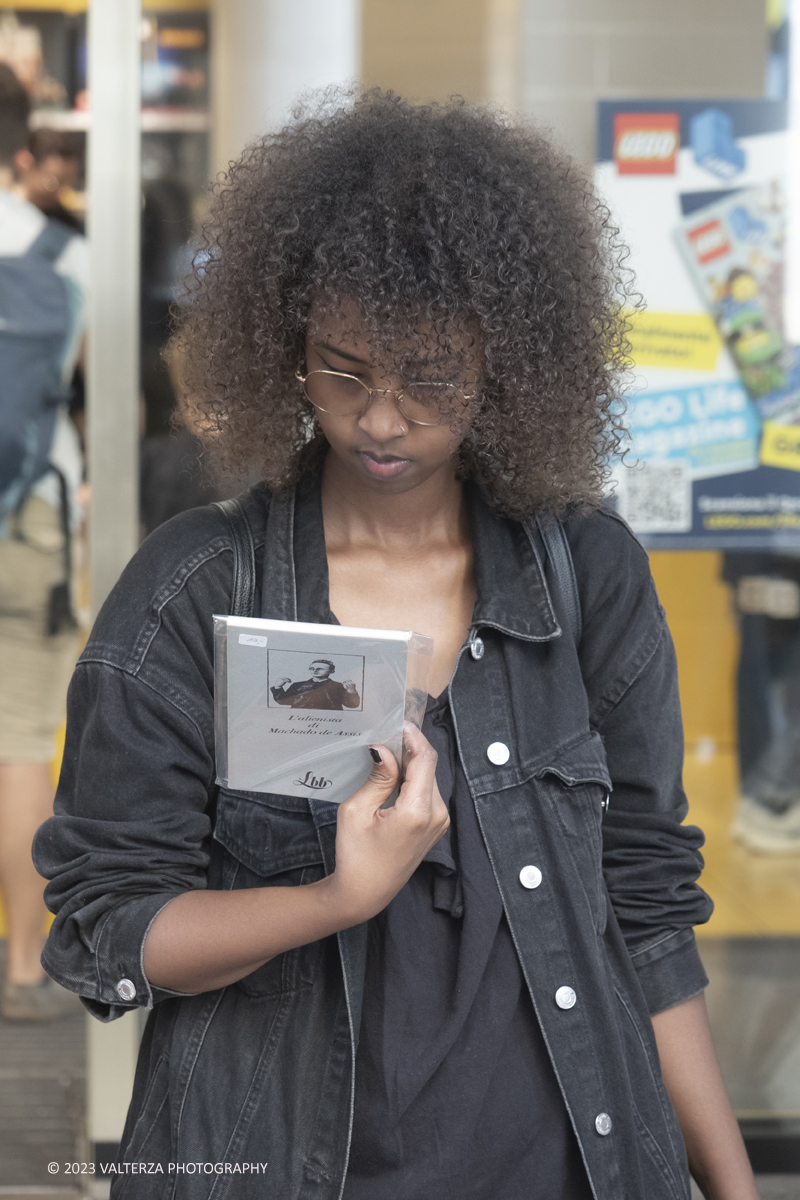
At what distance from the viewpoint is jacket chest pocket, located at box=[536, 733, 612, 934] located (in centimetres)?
124

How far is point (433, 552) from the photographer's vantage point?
1354mm

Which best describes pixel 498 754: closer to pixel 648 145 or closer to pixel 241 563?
pixel 241 563

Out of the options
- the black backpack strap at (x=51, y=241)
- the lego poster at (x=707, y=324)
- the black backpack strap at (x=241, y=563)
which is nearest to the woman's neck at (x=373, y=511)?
the black backpack strap at (x=241, y=563)

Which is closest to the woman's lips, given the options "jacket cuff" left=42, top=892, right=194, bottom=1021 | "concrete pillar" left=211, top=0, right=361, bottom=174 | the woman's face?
the woman's face

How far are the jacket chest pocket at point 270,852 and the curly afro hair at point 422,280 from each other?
358 millimetres

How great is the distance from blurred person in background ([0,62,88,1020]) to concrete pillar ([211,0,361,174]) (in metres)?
0.49

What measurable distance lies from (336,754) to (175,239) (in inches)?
68.3

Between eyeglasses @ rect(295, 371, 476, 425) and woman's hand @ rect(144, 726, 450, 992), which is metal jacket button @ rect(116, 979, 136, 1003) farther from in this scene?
eyeglasses @ rect(295, 371, 476, 425)

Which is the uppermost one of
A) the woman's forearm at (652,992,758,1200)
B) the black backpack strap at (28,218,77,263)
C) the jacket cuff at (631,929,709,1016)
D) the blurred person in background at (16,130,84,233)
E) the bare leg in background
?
the blurred person in background at (16,130,84,233)

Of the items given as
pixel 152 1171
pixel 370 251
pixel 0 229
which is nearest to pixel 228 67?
pixel 0 229

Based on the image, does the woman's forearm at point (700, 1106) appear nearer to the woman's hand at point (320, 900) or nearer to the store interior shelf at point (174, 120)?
the woman's hand at point (320, 900)

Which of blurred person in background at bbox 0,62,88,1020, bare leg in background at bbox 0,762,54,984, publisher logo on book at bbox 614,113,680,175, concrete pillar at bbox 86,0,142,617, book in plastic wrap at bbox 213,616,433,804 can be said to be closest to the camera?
book in plastic wrap at bbox 213,616,433,804

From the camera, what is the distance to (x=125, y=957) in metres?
1.13

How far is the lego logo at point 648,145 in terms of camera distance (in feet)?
8.18
